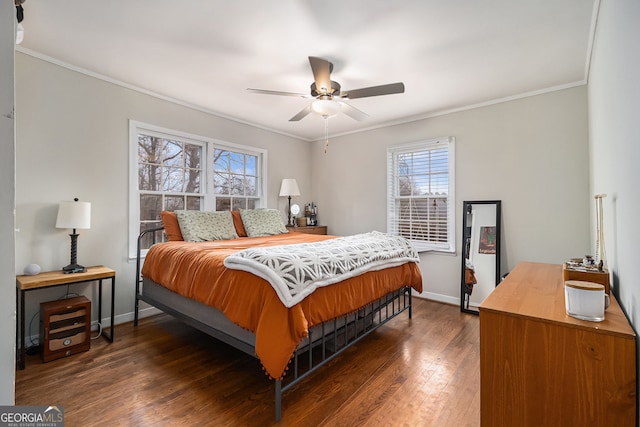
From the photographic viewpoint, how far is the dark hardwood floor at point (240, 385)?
1.72 metres

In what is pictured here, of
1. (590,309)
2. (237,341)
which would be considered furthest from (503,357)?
(237,341)

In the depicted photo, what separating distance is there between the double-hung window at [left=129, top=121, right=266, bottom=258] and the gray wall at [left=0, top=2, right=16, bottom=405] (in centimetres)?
292

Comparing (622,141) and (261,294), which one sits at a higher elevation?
(622,141)

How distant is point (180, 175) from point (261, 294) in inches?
102

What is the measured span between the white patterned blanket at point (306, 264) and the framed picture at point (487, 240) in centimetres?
159

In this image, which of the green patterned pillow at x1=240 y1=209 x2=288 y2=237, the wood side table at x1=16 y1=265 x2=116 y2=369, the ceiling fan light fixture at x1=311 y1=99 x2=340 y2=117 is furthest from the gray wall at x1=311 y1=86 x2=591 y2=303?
the wood side table at x1=16 y1=265 x2=116 y2=369

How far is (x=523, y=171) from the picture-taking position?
3.30 metres

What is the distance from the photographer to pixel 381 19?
6.73 feet

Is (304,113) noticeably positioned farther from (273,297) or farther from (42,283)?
(42,283)

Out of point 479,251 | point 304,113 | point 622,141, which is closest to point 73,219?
point 304,113

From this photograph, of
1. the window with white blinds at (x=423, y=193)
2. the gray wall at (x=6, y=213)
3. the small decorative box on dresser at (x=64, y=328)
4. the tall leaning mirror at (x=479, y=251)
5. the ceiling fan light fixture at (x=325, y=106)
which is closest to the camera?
the gray wall at (x=6, y=213)

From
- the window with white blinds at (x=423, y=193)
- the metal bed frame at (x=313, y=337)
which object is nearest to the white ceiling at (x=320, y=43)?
the window with white blinds at (x=423, y=193)

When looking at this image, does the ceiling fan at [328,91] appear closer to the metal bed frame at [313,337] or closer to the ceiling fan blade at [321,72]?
the ceiling fan blade at [321,72]

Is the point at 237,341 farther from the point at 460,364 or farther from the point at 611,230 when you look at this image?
the point at 611,230
